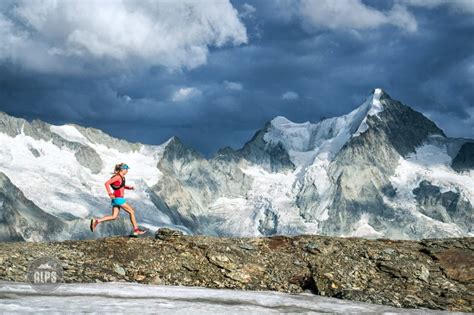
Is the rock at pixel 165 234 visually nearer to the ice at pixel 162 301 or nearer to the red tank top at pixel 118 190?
the red tank top at pixel 118 190

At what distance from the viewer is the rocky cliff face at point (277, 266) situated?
2494cm

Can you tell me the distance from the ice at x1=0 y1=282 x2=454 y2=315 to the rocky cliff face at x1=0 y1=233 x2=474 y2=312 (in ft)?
5.49

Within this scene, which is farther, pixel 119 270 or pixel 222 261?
pixel 222 261

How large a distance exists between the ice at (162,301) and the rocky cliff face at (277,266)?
1.67 metres

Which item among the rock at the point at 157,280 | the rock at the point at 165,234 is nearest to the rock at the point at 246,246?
the rock at the point at 165,234

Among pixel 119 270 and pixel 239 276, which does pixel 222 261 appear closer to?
pixel 239 276

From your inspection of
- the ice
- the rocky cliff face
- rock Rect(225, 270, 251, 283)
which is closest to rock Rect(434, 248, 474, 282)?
the rocky cliff face

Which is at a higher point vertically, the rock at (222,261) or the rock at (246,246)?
the rock at (246,246)

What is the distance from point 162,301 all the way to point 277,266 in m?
7.98

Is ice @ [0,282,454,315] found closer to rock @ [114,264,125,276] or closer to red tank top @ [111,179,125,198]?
rock @ [114,264,125,276]

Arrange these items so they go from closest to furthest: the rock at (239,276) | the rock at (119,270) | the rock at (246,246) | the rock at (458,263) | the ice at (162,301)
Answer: the ice at (162,301) < the rock at (119,270) < the rock at (239,276) < the rock at (458,263) < the rock at (246,246)

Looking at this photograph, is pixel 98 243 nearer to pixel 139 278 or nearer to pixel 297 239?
pixel 139 278

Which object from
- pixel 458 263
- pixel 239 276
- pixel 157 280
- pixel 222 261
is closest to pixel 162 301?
pixel 157 280

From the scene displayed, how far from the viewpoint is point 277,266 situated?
27.9m
